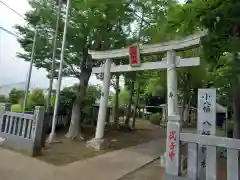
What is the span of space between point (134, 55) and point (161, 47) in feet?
3.62

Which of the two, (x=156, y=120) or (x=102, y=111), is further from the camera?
(x=156, y=120)

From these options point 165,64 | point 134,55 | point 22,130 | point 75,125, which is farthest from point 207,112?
point 75,125

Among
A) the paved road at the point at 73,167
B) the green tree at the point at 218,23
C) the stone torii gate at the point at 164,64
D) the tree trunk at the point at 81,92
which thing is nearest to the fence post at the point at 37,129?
the paved road at the point at 73,167

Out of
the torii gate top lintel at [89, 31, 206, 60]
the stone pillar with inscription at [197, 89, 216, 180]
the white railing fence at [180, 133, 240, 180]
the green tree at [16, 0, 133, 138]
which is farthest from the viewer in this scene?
the green tree at [16, 0, 133, 138]

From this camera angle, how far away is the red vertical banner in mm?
10055

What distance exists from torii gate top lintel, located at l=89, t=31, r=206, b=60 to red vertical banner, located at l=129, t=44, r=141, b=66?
197 millimetres

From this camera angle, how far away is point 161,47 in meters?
9.55

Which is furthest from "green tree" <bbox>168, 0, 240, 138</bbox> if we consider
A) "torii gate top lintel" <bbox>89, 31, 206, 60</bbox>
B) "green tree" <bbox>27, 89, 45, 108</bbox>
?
"green tree" <bbox>27, 89, 45, 108</bbox>

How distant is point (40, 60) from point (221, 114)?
24.1 metres

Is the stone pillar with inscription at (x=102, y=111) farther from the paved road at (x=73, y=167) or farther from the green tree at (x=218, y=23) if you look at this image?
the green tree at (x=218, y=23)

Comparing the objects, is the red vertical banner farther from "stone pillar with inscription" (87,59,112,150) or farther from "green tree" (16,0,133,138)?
"green tree" (16,0,133,138)

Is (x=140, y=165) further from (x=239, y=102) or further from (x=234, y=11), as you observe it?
(x=234, y=11)

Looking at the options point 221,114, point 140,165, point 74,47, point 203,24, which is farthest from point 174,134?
point 221,114

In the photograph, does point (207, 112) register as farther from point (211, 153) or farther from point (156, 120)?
point (156, 120)
